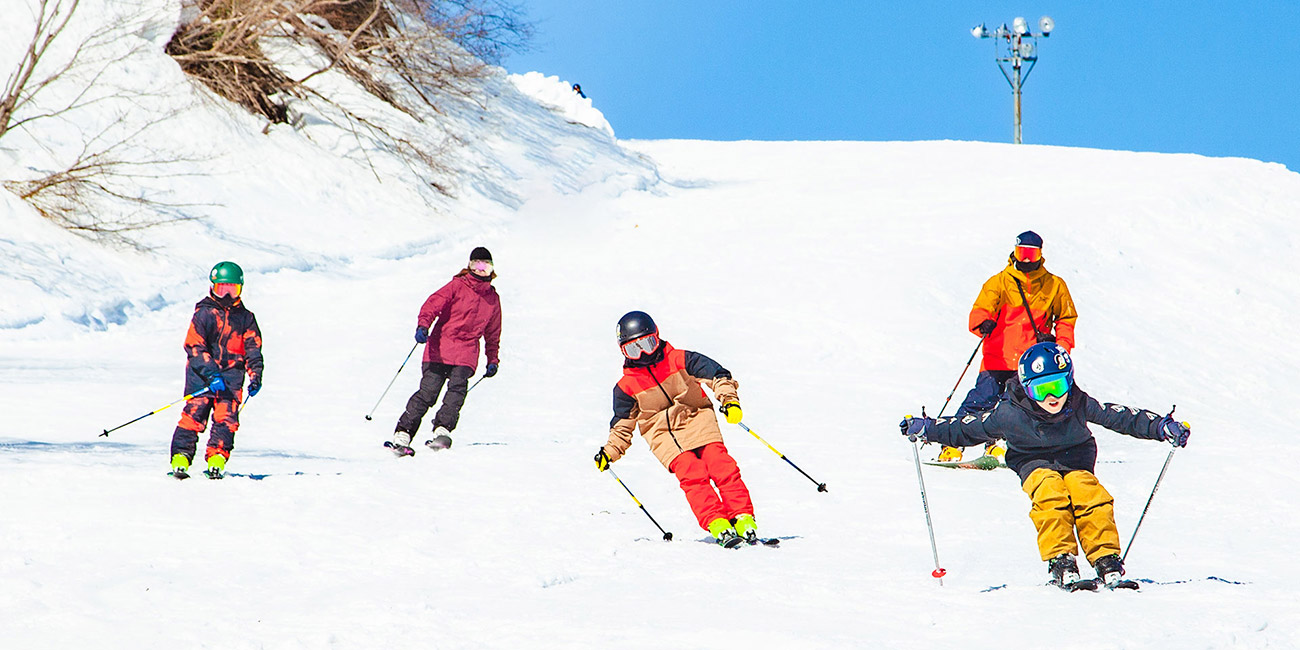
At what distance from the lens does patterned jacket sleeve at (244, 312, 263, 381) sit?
289 inches

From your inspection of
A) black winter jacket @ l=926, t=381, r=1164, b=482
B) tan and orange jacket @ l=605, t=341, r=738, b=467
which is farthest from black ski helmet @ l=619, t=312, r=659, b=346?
black winter jacket @ l=926, t=381, r=1164, b=482

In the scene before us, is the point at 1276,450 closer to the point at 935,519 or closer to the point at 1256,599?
the point at 935,519

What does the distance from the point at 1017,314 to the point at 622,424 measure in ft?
11.5

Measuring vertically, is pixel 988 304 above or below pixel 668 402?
above

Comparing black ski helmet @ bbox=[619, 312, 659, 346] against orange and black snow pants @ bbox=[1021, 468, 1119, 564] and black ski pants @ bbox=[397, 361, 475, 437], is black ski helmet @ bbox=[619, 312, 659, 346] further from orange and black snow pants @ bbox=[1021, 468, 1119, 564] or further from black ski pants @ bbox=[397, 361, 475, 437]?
black ski pants @ bbox=[397, 361, 475, 437]

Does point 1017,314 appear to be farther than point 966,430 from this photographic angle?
Yes

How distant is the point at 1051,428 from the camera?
544 centimetres

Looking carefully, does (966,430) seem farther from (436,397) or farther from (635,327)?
(436,397)

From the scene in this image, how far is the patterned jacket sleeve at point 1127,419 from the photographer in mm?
5266

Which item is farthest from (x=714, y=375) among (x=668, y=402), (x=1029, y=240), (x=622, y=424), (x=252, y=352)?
(x=1029, y=240)

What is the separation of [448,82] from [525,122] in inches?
94.6

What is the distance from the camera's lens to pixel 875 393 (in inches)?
487

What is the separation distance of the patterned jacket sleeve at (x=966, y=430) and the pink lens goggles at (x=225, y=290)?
424cm

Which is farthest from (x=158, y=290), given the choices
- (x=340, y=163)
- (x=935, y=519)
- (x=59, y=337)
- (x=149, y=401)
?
(x=935, y=519)
